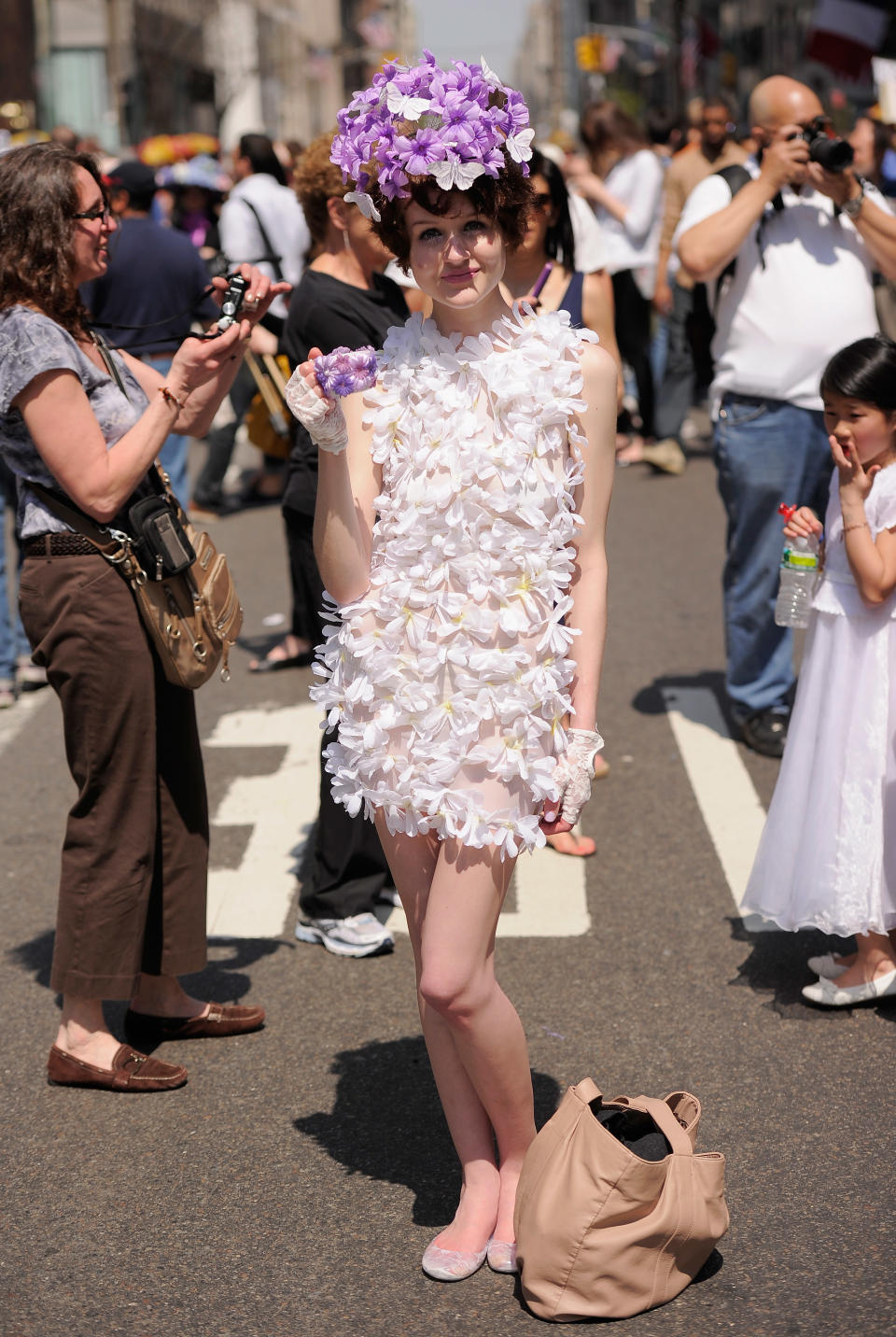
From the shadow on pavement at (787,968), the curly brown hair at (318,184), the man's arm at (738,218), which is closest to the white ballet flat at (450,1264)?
the shadow on pavement at (787,968)

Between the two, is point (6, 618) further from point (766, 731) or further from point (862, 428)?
point (862, 428)

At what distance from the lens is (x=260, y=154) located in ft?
33.8

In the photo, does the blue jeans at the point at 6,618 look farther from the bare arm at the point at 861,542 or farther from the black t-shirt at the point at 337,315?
the bare arm at the point at 861,542

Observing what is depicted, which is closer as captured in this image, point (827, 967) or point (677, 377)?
point (827, 967)

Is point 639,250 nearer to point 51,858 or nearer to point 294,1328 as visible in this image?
point 51,858

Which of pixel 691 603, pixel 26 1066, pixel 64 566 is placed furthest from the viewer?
pixel 691 603

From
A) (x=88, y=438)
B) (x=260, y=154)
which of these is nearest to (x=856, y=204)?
(x=88, y=438)

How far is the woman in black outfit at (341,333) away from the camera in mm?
4590

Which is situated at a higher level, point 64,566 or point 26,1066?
point 64,566

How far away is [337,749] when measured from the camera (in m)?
3.11

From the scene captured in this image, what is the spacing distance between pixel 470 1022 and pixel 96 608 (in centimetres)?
142

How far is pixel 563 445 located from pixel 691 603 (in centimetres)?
542

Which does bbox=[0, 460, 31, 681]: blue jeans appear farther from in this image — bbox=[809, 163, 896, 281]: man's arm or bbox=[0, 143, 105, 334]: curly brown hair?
bbox=[809, 163, 896, 281]: man's arm

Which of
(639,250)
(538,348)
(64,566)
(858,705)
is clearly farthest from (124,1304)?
(639,250)
